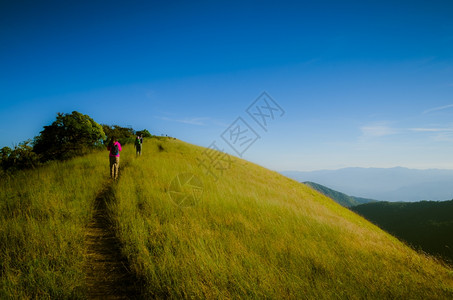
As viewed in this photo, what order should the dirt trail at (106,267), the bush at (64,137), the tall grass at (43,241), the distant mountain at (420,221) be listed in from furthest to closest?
the distant mountain at (420,221), the bush at (64,137), the dirt trail at (106,267), the tall grass at (43,241)

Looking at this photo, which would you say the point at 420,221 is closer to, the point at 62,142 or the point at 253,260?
the point at 253,260

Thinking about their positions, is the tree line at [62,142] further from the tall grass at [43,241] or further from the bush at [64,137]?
the tall grass at [43,241]

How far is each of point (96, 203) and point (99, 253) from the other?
270 centimetres

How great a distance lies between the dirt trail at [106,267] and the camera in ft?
8.76

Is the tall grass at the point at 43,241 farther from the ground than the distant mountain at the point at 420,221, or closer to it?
farther from the ground

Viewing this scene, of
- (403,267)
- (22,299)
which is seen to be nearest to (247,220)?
(403,267)

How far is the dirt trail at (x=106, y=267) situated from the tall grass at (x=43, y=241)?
179 mm

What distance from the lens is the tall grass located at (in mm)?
2426

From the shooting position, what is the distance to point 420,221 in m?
79.5

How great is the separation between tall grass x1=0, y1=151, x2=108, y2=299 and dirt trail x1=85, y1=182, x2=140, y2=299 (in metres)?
0.18

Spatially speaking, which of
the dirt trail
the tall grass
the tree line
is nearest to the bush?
the tree line

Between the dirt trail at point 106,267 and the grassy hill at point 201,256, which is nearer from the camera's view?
the grassy hill at point 201,256

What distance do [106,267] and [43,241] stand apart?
48.4 inches

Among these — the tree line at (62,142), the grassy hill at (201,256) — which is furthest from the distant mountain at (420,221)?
the tree line at (62,142)
